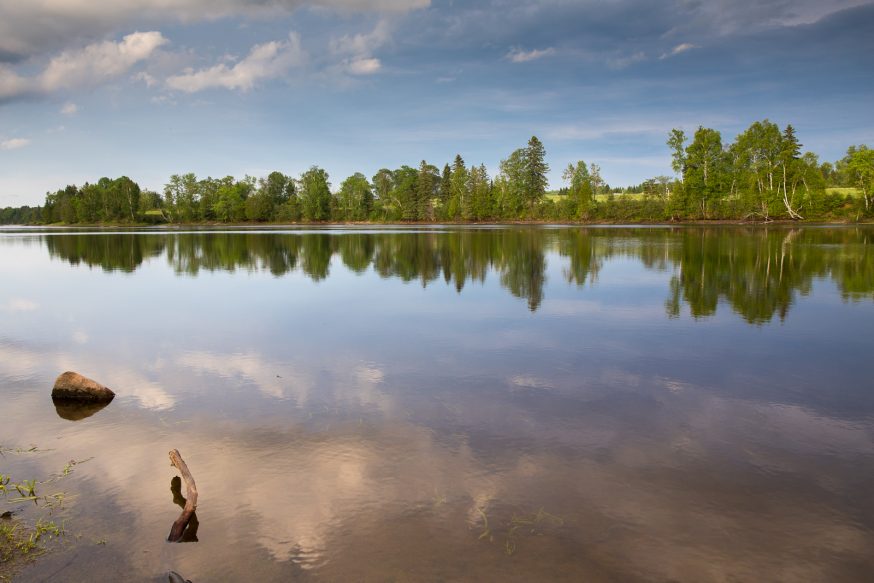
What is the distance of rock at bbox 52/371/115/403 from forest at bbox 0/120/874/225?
9401 cm

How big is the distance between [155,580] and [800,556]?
642 centimetres

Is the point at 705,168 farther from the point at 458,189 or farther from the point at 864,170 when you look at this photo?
the point at 458,189

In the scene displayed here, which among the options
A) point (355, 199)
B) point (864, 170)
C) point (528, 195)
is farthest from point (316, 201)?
point (864, 170)

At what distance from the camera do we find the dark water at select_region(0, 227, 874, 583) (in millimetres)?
5531

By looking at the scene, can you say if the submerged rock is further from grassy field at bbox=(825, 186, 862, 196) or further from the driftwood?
grassy field at bbox=(825, 186, 862, 196)

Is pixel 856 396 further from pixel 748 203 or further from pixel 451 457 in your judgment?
pixel 748 203

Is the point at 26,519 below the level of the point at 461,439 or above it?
below

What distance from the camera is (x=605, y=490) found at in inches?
261

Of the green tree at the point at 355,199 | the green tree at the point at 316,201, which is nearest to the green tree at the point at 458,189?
the green tree at the point at 355,199

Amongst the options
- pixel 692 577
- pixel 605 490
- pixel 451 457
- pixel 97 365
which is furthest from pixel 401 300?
pixel 692 577

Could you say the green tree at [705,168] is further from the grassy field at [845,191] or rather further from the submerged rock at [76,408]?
the submerged rock at [76,408]

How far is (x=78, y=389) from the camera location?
1025 centimetres

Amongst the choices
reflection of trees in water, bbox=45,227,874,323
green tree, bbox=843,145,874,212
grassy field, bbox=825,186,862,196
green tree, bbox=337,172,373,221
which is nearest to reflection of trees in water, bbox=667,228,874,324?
reflection of trees in water, bbox=45,227,874,323

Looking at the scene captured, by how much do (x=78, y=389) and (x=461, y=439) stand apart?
7.57 meters
